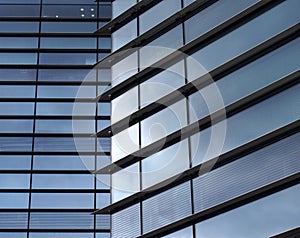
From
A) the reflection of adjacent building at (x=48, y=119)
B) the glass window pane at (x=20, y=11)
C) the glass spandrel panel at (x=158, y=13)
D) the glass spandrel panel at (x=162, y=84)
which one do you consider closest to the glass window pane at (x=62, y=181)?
the reflection of adjacent building at (x=48, y=119)

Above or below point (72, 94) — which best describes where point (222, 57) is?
below

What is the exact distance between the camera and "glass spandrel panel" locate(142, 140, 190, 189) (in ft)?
65.1

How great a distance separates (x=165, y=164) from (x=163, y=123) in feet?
4.30

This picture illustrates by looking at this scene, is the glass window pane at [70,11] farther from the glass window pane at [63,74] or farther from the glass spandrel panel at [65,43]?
the glass window pane at [63,74]

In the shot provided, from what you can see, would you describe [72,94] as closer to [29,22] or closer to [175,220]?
[29,22]

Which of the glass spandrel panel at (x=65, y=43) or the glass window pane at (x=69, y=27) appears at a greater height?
the glass window pane at (x=69, y=27)

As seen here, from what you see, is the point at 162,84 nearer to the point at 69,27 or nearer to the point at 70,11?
the point at 69,27

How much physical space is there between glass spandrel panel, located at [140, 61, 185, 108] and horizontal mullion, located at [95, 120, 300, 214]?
2.73m

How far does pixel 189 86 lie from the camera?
20438mm

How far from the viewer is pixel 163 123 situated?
20969 mm

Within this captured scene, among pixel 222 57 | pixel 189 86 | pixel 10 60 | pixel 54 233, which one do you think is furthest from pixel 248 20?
pixel 10 60

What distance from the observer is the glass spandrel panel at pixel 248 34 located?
59.7ft

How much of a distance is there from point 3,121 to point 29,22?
Result: 6.13 meters

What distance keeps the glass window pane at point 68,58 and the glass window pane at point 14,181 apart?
6.74m
